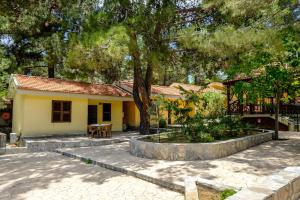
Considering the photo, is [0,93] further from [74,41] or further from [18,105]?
[74,41]

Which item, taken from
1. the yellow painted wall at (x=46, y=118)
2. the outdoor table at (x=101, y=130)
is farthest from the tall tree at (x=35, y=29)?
the outdoor table at (x=101, y=130)

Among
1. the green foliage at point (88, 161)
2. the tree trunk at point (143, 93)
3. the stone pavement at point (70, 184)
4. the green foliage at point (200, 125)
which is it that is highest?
the tree trunk at point (143, 93)

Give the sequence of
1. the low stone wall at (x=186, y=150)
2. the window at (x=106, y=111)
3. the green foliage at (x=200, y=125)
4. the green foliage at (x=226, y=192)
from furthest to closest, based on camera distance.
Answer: the window at (x=106, y=111)
the green foliage at (x=200, y=125)
the low stone wall at (x=186, y=150)
the green foliage at (x=226, y=192)

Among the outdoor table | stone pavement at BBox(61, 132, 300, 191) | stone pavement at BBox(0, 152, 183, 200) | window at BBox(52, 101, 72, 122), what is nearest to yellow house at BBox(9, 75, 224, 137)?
window at BBox(52, 101, 72, 122)

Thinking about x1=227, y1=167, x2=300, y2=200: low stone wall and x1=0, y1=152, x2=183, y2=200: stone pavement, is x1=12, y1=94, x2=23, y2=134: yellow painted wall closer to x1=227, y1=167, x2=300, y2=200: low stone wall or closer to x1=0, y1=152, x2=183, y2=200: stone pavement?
x1=0, y1=152, x2=183, y2=200: stone pavement

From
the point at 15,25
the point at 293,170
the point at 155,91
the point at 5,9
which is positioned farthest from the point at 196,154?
the point at 15,25

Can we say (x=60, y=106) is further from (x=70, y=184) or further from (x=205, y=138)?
(x=70, y=184)

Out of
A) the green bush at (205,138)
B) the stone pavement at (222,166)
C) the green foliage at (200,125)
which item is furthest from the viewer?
the green foliage at (200,125)

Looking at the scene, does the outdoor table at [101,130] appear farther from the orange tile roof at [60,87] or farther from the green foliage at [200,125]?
the green foliage at [200,125]

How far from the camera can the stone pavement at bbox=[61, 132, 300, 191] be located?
680 cm

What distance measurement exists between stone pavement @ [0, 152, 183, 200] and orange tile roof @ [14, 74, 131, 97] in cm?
664

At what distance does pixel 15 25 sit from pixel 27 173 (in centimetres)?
1564

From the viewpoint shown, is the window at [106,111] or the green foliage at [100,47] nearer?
the green foliage at [100,47]

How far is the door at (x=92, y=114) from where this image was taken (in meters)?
19.0
